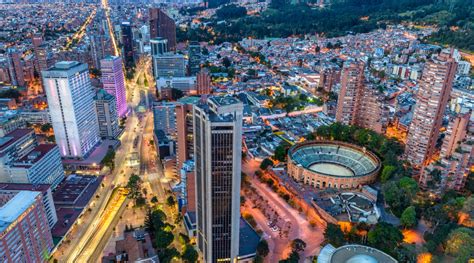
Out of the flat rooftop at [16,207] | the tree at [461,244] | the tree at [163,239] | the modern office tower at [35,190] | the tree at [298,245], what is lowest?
the tree at [298,245]

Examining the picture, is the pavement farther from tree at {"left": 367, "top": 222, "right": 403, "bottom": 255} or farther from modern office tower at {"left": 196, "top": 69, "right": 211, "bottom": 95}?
modern office tower at {"left": 196, "top": 69, "right": 211, "bottom": 95}

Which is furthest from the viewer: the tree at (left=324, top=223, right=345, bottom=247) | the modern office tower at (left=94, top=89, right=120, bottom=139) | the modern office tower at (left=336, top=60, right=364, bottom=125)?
the modern office tower at (left=336, top=60, right=364, bottom=125)

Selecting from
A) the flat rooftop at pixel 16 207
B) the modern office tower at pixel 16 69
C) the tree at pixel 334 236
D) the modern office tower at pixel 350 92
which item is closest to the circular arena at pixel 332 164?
the modern office tower at pixel 350 92

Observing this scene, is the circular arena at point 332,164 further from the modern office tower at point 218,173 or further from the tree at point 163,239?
the tree at point 163,239

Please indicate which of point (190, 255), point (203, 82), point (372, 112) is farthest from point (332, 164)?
point (203, 82)

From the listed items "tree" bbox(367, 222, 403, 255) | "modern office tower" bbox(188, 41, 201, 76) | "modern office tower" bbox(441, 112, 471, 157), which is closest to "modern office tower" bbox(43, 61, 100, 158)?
"tree" bbox(367, 222, 403, 255)

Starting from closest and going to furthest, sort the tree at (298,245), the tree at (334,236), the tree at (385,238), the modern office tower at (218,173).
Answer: the modern office tower at (218,173) → the tree at (385,238) → the tree at (334,236) → the tree at (298,245)
